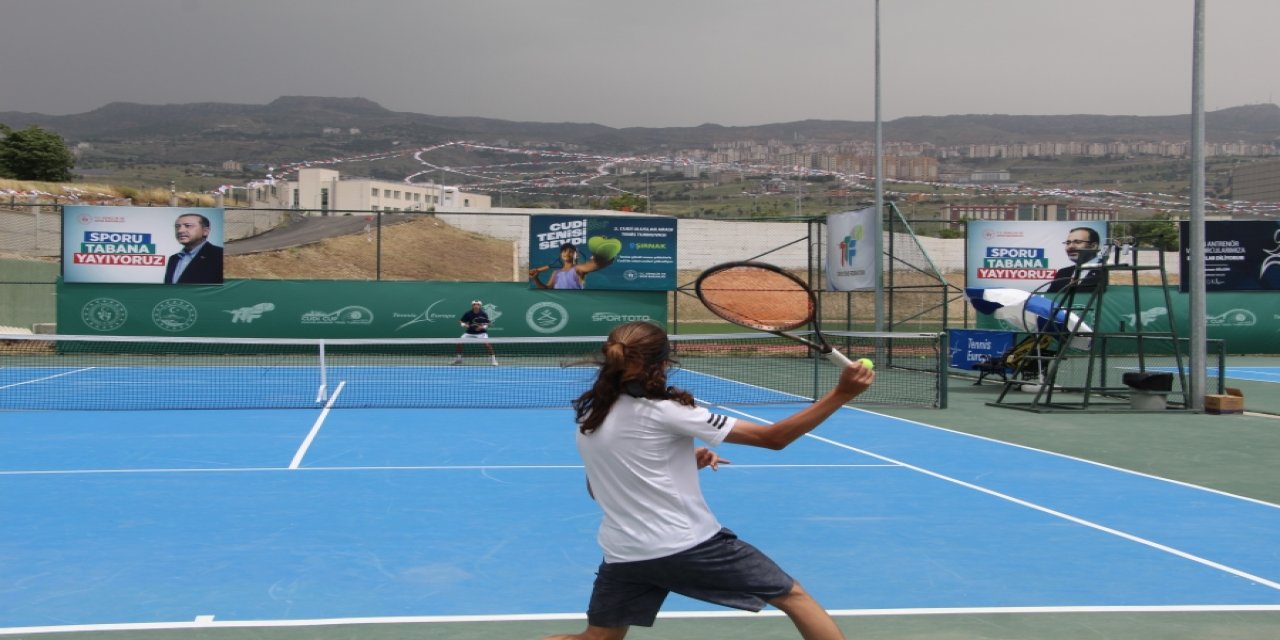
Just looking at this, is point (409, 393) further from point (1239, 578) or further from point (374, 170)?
point (374, 170)

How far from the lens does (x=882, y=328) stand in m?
25.4

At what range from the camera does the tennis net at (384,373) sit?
18.0 meters

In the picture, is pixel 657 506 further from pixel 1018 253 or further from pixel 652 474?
pixel 1018 253

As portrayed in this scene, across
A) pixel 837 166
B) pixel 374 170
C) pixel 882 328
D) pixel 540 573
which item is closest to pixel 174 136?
pixel 374 170

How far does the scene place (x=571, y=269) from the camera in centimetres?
2883

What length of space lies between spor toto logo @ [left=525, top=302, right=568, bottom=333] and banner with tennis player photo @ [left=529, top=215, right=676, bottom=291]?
1.57 ft

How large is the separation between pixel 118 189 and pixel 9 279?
113 feet

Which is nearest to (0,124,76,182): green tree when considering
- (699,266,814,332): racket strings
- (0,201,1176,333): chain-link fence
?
(0,201,1176,333): chain-link fence

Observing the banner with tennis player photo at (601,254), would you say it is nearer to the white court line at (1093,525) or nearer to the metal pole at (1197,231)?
the metal pole at (1197,231)

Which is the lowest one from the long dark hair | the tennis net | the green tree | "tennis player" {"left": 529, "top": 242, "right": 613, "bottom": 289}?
the tennis net

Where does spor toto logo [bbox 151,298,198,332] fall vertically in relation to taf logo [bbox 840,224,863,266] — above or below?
below

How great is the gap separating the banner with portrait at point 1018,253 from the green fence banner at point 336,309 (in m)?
8.11

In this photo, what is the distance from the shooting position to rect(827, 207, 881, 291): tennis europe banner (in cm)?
2498

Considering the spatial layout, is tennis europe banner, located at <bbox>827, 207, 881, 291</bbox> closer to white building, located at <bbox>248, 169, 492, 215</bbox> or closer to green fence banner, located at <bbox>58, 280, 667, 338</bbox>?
green fence banner, located at <bbox>58, 280, 667, 338</bbox>
